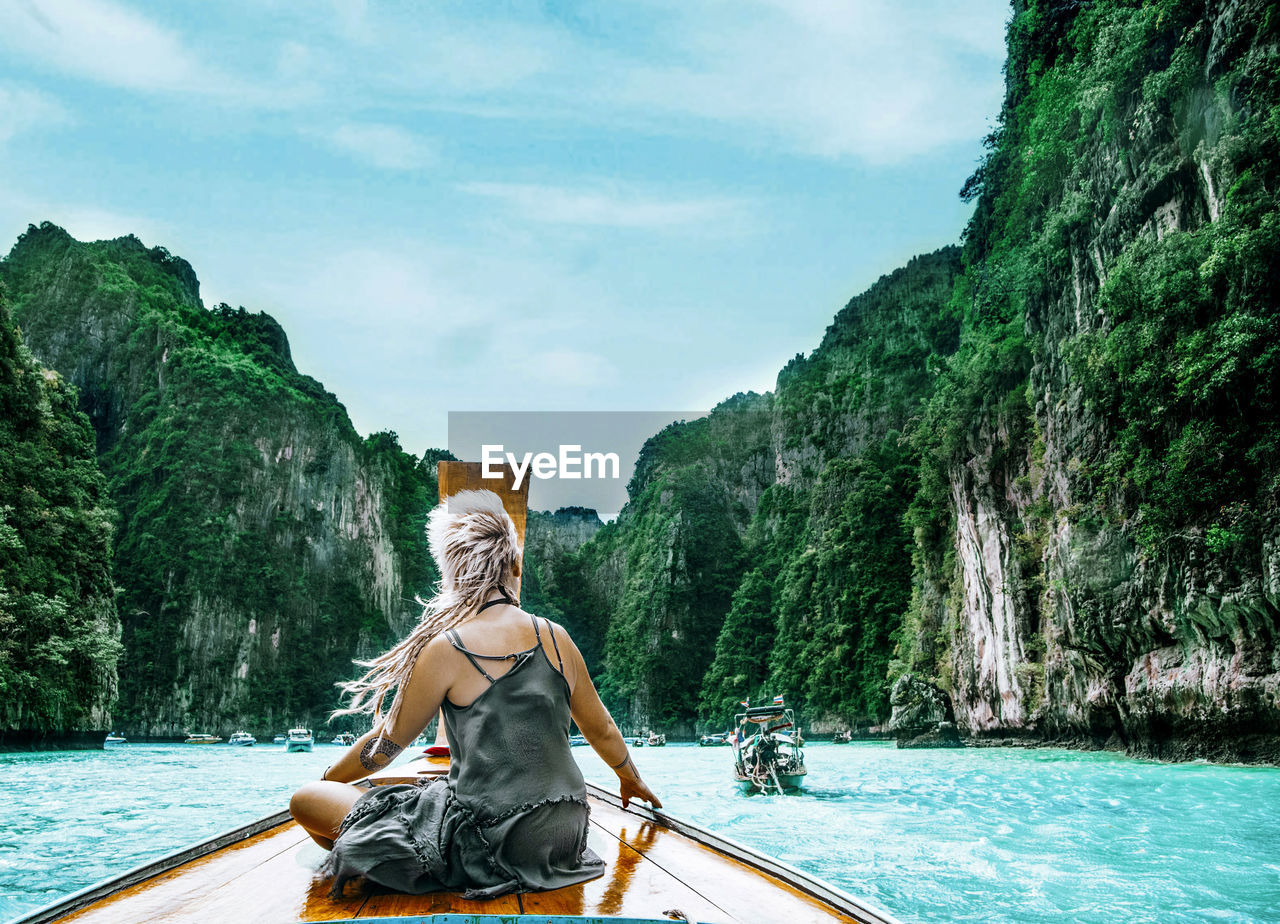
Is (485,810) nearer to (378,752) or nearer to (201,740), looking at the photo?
(378,752)

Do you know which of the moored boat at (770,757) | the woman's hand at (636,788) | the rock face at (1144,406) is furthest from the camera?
the moored boat at (770,757)

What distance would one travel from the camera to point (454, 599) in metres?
2.12

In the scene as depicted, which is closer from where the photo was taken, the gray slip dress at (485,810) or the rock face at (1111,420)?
the gray slip dress at (485,810)

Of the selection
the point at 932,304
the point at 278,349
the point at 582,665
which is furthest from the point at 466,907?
the point at 278,349

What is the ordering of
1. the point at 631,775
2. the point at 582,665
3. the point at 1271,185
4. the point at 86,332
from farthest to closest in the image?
the point at 86,332 < the point at 1271,185 < the point at 631,775 < the point at 582,665

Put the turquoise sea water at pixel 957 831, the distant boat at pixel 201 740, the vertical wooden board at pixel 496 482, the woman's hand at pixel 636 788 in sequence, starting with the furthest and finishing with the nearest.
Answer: the distant boat at pixel 201 740
the turquoise sea water at pixel 957 831
the vertical wooden board at pixel 496 482
the woman's hand at pixel 636 788

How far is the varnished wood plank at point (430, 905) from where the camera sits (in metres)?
1.78

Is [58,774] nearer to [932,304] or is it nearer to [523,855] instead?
[523,855]

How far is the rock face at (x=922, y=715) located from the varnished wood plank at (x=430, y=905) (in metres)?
30.0

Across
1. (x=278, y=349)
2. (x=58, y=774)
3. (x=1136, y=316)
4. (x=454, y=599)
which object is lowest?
(x=58, y=774)

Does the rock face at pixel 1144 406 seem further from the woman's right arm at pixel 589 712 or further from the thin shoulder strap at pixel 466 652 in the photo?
the thin shoulder strap at pixel 466 652

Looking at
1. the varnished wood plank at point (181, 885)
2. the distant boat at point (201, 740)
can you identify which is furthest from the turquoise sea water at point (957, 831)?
the distant boat at point (201, 740)

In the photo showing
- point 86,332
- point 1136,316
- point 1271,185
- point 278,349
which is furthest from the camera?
point 278,349

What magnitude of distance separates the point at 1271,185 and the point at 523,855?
16658 millimetres
